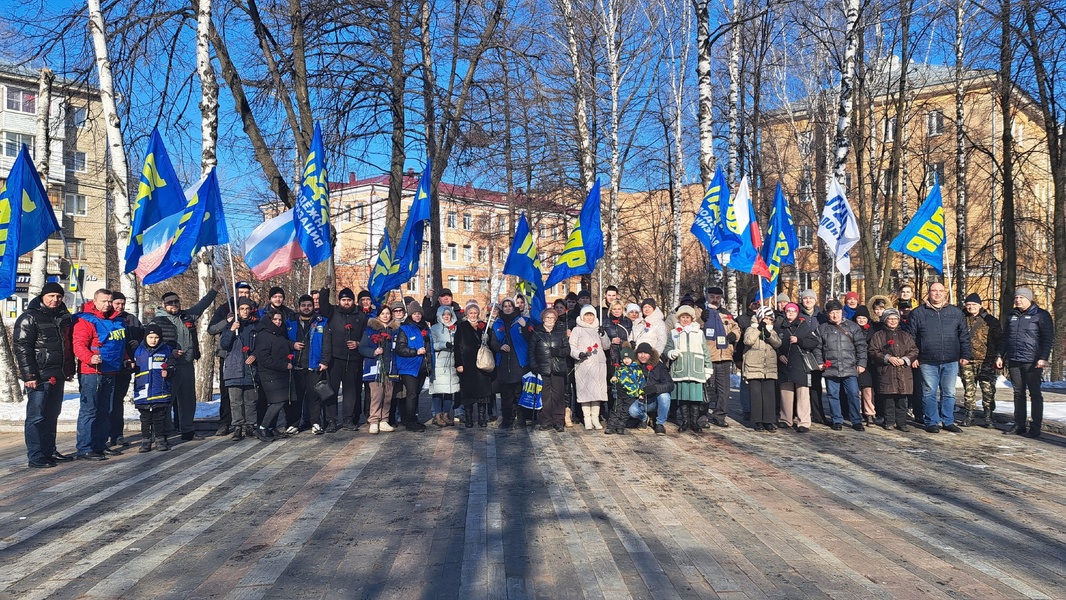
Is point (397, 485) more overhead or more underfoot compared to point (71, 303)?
more underfoot

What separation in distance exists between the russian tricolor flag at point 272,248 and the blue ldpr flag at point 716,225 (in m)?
5.91

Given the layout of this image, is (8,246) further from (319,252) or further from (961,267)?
(961,267)

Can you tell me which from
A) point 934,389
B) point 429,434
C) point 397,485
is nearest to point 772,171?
point 934,389

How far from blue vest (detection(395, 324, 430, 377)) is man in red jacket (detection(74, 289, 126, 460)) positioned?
134 inches

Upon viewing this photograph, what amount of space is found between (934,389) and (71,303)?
26.6 metres

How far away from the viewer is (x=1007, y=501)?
22.6 ft

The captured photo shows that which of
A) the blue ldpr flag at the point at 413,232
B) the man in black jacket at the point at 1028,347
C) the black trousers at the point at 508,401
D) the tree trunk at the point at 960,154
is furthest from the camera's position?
the tree trunk at the point at 960,154

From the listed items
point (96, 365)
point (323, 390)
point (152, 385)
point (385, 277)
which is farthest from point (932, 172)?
point (96, 365)

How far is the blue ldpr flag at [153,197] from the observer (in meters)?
10.6

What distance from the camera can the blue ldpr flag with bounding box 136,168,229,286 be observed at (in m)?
10.3

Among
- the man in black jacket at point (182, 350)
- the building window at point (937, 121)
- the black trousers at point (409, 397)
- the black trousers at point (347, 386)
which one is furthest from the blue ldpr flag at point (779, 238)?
the building window at point (937, 121)

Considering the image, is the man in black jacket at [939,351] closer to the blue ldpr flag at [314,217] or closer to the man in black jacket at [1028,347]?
the man in black jacket at [1028,347]

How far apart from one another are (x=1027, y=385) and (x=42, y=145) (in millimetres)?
17329

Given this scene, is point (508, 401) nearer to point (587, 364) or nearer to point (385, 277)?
point (587, 364)
